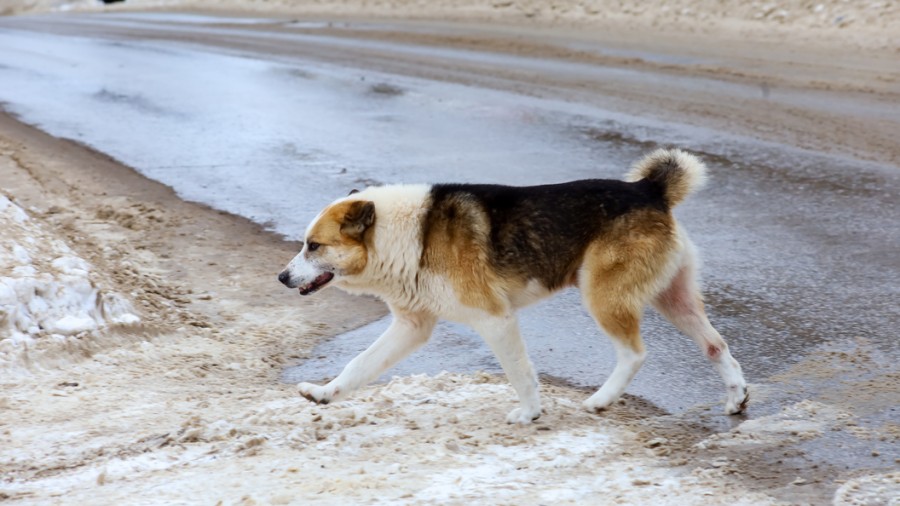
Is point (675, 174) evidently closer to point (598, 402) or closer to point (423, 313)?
point (598, 402)

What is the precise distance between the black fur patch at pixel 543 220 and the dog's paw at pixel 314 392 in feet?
2.95

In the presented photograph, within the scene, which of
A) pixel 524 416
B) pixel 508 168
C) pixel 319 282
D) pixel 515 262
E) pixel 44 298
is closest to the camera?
pixel 524 416

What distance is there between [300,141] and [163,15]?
78.8 feet

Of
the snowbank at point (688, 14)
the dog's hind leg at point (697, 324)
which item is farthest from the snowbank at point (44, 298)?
the snowbank at point (688, 14)

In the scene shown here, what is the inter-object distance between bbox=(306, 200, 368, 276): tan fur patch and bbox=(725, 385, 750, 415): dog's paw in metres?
1.92

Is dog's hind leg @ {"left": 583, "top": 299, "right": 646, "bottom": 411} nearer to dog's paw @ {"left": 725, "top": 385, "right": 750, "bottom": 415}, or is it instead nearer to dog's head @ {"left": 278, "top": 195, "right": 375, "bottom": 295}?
dog's paw @ {"left": 725, "top": 385, "right": 750, "bottom": 415}

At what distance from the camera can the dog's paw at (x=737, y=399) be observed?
540 cm

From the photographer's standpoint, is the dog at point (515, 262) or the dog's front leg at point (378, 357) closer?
the dog at point (515, 262)

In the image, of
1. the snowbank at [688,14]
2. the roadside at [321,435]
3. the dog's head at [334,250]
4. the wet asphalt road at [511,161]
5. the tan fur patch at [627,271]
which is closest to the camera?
the roadside at [321,435]

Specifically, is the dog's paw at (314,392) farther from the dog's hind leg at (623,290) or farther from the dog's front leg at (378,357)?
the dog's hind leg at (623,290)

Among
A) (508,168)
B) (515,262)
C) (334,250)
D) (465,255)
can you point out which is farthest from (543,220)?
(508,168)

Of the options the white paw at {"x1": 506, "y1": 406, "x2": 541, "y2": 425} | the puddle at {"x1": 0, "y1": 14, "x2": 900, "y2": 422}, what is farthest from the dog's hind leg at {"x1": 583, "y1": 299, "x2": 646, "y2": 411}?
the puddle at {"x1": 0, "y1": 14, "x2": 900, "y2": 422}

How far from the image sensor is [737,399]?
17.7 feet

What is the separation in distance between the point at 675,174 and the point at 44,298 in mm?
3709
